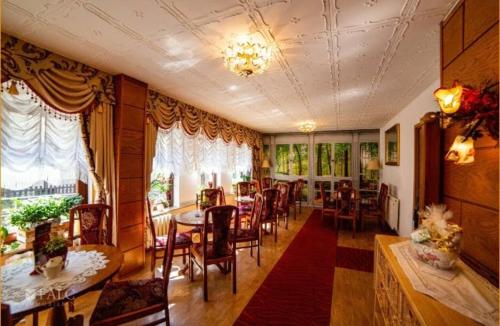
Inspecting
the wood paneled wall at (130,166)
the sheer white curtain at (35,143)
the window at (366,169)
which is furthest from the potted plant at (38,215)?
the window at (366,169)

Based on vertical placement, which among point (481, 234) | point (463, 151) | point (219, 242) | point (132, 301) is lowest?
point (132, 301)

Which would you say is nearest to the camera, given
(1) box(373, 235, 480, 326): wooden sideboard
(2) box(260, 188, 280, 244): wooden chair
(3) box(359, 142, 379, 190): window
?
(1) box(373, 235, 480, 326): wooden sideboard

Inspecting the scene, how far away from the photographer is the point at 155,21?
1.72m

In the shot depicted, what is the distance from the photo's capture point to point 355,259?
3.46 meters

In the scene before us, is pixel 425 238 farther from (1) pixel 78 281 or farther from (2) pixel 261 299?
(1) pixel 78 281

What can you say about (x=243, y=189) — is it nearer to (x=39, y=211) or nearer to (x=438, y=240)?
(x=39, y=211)

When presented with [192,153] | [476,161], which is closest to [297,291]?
[476,161]

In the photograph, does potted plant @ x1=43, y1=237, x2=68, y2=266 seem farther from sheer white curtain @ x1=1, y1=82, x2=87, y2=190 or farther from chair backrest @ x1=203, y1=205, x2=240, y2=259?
chair backrest @ x1=203, y1=205, x2=240, y2=259

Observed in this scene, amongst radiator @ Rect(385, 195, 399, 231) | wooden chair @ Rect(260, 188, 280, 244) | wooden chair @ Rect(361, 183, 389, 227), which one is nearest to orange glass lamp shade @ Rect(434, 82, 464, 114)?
wooden chair @ Rect(260, 188, 280, 244)

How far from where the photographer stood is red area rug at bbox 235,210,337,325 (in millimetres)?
2182

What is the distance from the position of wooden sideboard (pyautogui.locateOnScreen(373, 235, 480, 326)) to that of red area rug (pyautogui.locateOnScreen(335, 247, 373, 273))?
54.8 inches

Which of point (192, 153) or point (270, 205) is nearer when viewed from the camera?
point (270, 205)

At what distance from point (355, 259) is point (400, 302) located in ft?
7.98

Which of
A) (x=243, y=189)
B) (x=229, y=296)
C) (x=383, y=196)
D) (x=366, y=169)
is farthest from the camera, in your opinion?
(x=366, y=169)
